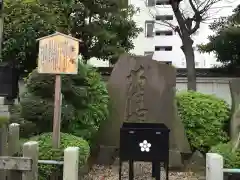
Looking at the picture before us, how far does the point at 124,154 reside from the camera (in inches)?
217

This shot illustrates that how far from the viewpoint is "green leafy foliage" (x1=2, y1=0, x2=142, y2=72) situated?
13359 mm

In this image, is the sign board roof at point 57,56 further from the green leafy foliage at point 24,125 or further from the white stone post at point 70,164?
the white stone post at point 70,164

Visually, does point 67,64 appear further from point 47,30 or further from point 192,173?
point 47,30

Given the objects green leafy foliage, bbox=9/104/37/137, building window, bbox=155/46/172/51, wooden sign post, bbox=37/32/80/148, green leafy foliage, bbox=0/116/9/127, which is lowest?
green leafy foliage, bbox=9/104/37/137

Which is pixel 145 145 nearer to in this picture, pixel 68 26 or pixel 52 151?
pixel 52 151

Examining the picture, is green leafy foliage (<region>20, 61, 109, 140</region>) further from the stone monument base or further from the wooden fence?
the wooden fence

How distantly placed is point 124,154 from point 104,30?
37.1 feet

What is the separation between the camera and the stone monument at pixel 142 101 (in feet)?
27.8

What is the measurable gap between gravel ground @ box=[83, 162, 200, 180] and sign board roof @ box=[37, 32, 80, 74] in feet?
7.93

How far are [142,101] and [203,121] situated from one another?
1891 millimetres

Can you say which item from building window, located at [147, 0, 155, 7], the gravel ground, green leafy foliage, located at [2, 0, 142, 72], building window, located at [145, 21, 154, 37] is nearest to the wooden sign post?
the gravel ground

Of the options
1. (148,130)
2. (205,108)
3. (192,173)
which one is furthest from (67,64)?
(205,108)

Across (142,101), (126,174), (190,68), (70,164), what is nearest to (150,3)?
(190,68)

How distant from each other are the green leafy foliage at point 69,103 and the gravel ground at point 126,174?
2.66ft
